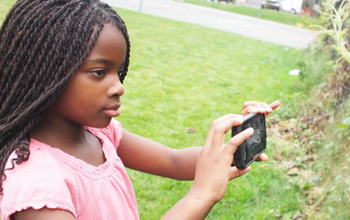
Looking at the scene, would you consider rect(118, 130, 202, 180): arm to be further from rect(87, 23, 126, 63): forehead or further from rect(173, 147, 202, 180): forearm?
rect(87, 23, 126, 63): forehead

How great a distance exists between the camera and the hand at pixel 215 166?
4.00 feet

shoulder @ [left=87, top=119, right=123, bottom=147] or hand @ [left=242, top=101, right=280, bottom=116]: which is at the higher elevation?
hand @ [left=242, top=101, right=280, bottom=116]

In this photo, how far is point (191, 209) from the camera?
4.03ft

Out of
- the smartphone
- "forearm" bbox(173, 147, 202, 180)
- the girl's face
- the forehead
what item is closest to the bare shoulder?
the girl's face

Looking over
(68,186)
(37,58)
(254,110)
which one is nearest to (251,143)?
(254,110)

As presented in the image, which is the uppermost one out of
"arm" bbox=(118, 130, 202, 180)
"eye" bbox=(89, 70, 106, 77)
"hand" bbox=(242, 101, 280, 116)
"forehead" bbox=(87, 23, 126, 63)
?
"forehead" bbox=(87, 23, 126, 63)

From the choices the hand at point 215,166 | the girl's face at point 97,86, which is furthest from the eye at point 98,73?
the hand at point 215,166

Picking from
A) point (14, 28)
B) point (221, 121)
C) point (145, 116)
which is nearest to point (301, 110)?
point (145, 116)

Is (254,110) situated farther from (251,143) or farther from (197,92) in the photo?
(197,92)

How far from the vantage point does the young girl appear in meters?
1.14

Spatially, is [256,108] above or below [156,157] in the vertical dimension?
above

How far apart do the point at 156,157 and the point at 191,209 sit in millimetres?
488

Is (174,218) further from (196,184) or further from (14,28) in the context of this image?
(14,28)

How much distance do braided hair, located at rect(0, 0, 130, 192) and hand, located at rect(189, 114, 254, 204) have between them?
429mm
